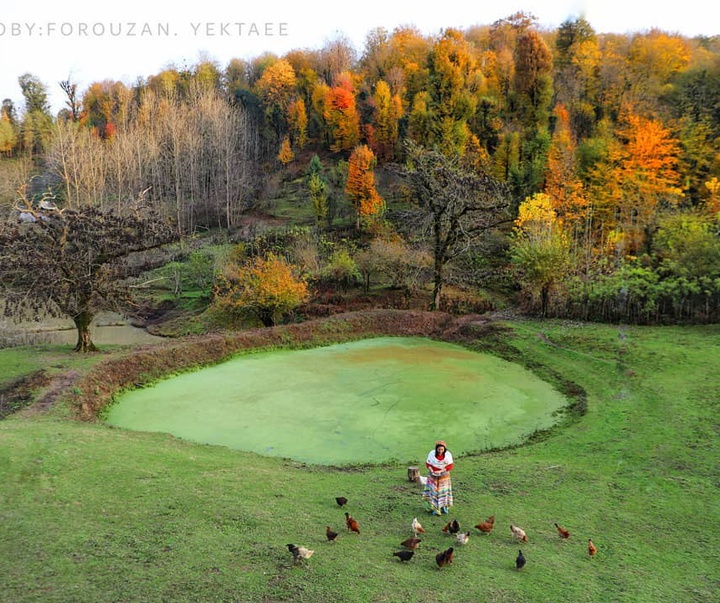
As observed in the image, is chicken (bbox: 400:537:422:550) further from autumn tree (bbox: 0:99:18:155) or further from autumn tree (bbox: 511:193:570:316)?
autumn tree (bbox: 0:99:18:155)

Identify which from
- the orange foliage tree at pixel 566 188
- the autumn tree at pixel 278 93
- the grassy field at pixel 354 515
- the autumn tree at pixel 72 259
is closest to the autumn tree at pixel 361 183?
the orange foliage tree at pixel 566 188

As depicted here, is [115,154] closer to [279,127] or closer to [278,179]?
[278,179]

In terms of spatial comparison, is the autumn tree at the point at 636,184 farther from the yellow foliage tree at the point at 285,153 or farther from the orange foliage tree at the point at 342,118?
the yellow foliage tree at the point at 285,153

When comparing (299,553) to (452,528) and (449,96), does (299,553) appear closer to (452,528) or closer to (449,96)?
(452,528)

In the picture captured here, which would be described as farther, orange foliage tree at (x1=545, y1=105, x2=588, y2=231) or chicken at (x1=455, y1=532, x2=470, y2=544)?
orange foliage tree at (x1=545, y1=105, x2=588, y2=231)

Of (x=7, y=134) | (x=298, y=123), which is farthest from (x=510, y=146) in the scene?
(x=7, y=134)

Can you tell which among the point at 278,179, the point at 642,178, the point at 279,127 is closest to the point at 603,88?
the point at 642,178

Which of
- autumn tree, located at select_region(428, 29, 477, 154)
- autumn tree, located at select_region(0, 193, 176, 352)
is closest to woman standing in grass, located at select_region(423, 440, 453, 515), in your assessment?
autumn tree, located at select_region(0, 193, 176, 352)
